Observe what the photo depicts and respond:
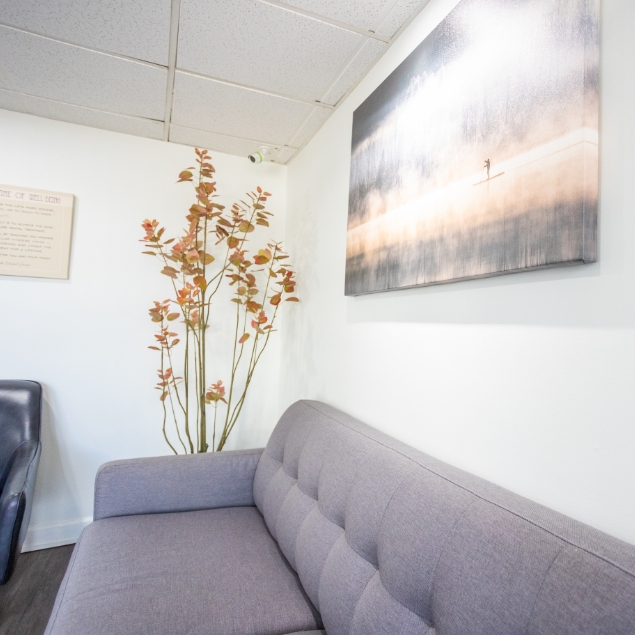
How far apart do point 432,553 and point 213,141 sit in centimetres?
230

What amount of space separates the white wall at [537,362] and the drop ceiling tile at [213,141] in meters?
1.04

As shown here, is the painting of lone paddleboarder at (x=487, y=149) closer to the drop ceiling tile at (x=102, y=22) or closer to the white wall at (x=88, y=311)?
the drop ceiling tile at (x=102, y=22)

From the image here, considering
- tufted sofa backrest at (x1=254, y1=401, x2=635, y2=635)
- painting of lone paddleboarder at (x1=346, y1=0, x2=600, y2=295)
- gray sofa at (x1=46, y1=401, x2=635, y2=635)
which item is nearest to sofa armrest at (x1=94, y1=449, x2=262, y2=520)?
gray sofa at (x1=46, y1=401, x2=635, y2=635)

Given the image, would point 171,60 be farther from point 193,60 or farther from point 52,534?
point 52,534

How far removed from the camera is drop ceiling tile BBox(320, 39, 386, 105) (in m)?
1.57

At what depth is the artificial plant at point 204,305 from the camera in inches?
82.5

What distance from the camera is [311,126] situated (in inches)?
85.8

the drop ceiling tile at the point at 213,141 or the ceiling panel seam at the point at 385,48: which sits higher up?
the ceiling panel seam at the point at 385,48

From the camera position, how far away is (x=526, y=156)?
3.01 ft

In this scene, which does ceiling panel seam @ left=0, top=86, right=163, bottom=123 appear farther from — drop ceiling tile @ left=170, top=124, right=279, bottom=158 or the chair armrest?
the chair armrest

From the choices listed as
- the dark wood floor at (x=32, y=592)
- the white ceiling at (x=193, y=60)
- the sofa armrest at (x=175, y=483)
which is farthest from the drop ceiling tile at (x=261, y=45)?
the dark wood floor at (x=32, y=592)

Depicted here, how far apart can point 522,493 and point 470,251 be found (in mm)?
573

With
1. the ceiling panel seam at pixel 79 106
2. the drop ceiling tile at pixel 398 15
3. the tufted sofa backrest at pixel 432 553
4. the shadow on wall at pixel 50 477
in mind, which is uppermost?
the drop ceiling tile at pixel 398 15

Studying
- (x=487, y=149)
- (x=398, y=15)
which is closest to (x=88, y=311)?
(x=398, y=15)
